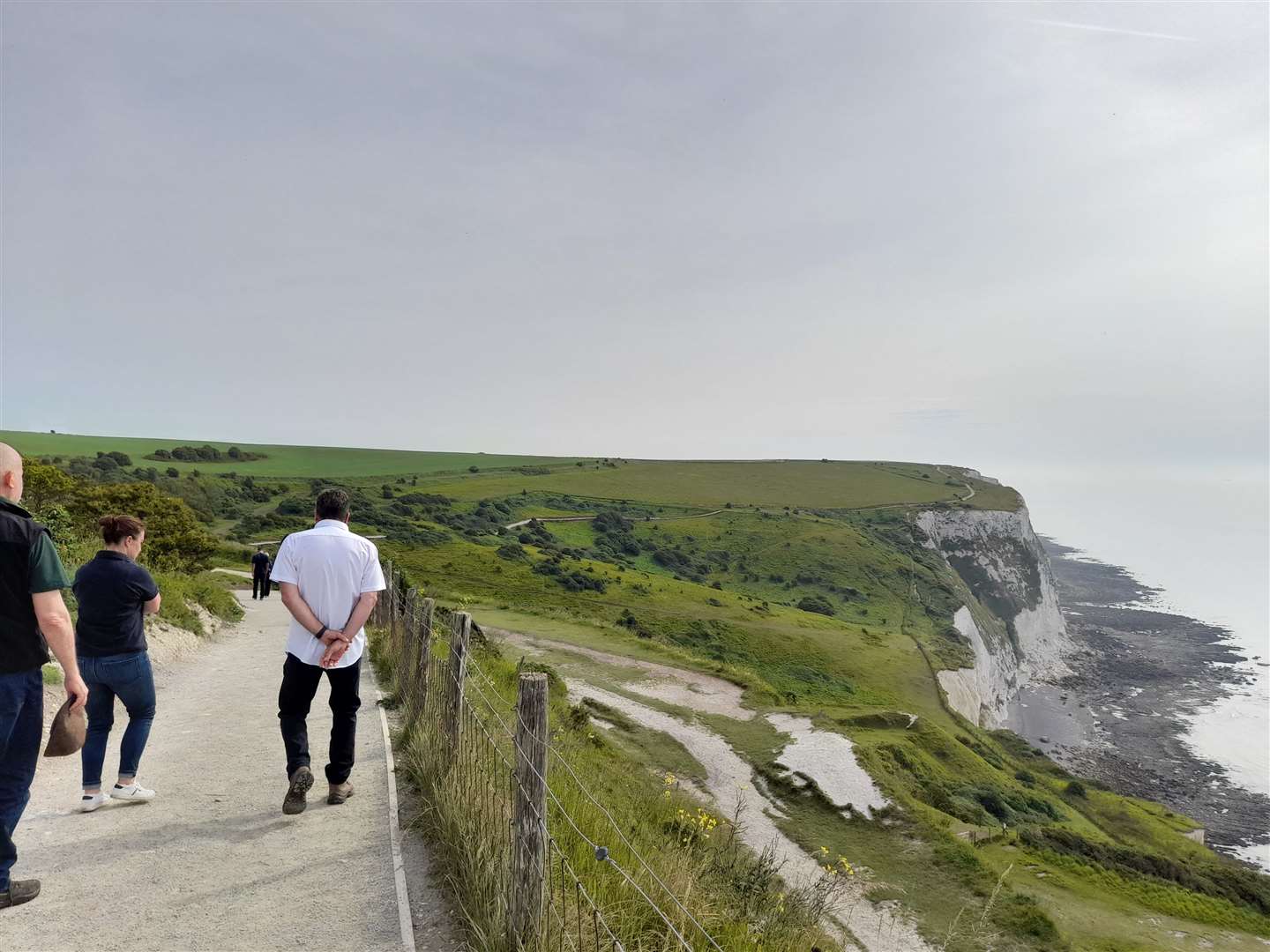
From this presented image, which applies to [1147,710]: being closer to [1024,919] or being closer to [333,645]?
[1024,919]

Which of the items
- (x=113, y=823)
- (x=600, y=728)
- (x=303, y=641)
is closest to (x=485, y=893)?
(x=303, y=641)

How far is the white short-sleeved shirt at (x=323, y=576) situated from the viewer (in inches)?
198

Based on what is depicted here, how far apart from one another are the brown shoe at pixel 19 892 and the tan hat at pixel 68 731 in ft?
3.09

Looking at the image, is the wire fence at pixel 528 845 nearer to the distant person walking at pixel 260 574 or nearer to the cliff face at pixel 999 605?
the distant person walking at pixel 260 574

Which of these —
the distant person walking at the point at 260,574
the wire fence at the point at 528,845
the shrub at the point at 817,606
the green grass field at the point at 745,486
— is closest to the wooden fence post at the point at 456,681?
the wire fence at the point at 528,845

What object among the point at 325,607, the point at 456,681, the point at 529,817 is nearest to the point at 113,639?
the point at 325,607

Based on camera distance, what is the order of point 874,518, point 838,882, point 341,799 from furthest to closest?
1. point 874,518
2. point 838,882
3. point 341,799

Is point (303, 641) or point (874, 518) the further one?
point (874, 518)

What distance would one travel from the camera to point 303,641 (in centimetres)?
509

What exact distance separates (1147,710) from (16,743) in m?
80.2

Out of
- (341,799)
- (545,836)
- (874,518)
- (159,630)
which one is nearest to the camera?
(545,836)

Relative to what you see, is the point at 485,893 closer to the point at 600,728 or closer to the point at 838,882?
the point at 838,882

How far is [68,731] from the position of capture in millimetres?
4004

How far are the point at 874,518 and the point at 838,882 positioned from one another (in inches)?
4153
